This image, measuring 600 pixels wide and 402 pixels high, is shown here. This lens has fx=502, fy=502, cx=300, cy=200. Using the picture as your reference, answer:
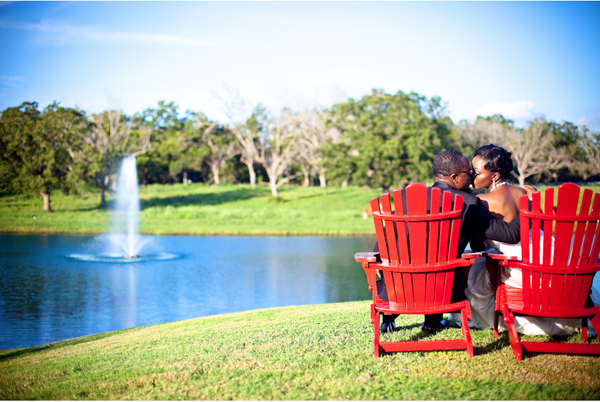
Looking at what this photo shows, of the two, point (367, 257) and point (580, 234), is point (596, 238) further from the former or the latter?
point (367, 257)

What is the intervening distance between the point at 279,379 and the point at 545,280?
198cm

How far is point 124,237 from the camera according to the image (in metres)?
22.2

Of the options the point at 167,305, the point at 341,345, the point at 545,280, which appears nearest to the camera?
the point at 545,280

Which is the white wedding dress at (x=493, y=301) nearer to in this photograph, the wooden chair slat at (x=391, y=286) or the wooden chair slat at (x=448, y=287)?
the wooden chair slat at (x=448, y=287)

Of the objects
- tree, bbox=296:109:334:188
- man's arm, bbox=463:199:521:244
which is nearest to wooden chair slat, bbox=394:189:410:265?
man's arm, bbox=463:199:521:244

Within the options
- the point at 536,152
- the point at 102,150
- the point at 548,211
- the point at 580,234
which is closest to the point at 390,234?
the point at 548,211

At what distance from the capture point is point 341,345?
3789 millimetres

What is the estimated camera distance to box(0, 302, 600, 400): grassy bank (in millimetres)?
2895

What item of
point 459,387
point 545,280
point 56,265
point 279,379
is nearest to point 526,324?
point 545,280

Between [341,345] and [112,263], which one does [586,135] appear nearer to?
[112,263]

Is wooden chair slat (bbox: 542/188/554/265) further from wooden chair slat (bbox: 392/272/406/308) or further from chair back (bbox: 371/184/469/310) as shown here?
wooden chair slat (bbox: 392/272/406/308)

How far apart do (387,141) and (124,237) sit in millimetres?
21322

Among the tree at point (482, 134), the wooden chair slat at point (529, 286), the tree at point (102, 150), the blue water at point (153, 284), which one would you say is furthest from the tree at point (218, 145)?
the wooden chair slat at point (529, 286)

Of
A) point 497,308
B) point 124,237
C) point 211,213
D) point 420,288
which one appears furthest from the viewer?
point 211,213
